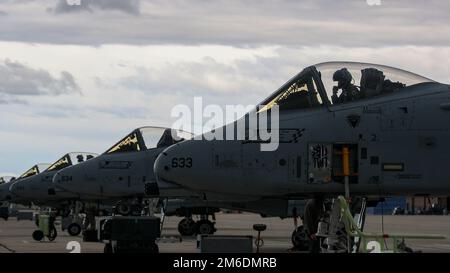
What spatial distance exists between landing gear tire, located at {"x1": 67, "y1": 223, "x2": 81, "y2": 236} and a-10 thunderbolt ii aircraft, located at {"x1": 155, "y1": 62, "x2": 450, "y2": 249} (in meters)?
19.1

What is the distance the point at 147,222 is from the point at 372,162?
3.80 metres

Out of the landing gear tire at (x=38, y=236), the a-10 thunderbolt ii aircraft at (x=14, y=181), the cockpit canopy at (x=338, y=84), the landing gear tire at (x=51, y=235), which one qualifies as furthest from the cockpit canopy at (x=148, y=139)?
the a-10 thunderbolt ii aircraft at (x=14, y=181)

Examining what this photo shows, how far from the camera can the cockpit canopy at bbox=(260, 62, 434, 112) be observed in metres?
16.5

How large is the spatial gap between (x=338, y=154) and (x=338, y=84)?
5.02 feet

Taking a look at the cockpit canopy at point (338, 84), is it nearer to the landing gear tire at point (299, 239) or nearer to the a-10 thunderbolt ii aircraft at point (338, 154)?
the a-10 thunderbolt ii aircraft at point (338, 154)

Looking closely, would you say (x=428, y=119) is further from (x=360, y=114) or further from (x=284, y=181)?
(x=284, y=181)

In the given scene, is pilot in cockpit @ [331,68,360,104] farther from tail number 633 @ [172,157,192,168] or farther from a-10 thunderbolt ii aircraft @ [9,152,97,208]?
a-10 thunderbolt ii aircraft @ [9,152,97,208]

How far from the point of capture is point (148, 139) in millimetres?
31297

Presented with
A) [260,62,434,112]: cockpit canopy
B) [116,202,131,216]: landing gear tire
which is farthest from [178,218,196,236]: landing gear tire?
[260,62,434,112]: cockpit canopy

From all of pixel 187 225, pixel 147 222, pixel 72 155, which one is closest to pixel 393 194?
pixel 147 222

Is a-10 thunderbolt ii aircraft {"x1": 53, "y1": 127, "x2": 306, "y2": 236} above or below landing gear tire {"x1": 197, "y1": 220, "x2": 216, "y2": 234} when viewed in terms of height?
above

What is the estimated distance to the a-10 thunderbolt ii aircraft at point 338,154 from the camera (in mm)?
15633
